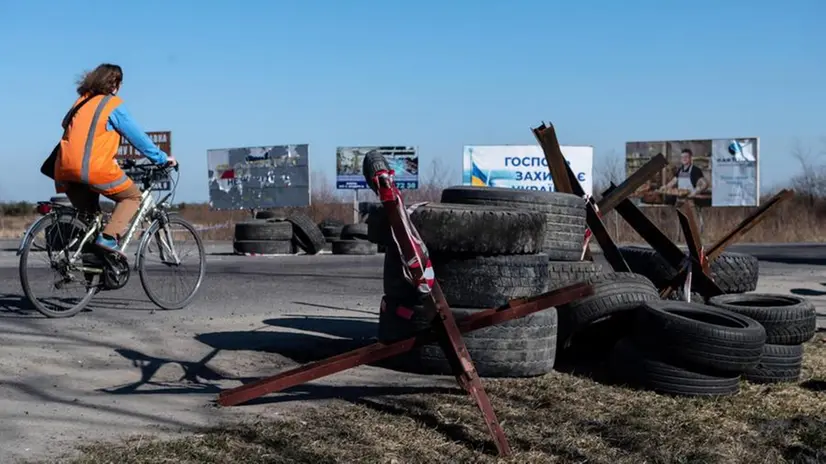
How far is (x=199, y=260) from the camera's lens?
931 centimetres

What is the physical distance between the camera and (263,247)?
76.2 ft

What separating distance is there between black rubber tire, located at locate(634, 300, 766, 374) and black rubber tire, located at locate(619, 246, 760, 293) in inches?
105

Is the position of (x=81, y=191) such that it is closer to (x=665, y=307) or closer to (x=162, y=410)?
(x=162, y=410)

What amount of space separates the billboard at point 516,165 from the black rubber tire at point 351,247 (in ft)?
55.0

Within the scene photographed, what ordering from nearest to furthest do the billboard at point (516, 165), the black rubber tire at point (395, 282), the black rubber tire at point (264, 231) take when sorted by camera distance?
the black rubber tire at point (395, 282) < the black rubber tire at point (264, 231) < the billboard at point (516, 165)

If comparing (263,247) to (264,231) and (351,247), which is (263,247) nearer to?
(264,231)

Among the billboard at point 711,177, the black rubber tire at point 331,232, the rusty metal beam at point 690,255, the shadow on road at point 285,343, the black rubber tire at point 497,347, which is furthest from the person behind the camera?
the billboard at point 711,177

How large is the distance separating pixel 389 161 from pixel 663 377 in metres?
37.2

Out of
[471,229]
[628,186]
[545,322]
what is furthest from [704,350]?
[628,186]

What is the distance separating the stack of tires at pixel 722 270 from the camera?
9.49m

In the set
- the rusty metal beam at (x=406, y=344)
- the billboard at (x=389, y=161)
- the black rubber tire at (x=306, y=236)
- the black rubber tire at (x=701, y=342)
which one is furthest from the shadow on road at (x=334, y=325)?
the billboard at (x=389, y=161)

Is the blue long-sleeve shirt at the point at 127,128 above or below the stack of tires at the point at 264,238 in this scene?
above

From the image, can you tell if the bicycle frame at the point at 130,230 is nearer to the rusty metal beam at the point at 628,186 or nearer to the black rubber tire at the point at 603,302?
the black rubber tire at the point at 603,302

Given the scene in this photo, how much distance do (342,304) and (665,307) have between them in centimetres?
484
